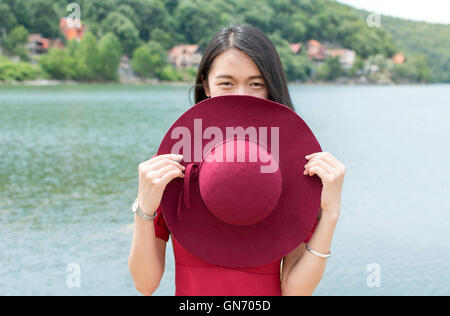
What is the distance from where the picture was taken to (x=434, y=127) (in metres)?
24.5

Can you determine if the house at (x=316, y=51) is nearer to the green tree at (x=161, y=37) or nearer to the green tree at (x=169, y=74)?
the green tree at (x=161, y=37)

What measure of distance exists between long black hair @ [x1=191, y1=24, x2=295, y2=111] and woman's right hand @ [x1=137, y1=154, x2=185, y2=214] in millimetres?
394

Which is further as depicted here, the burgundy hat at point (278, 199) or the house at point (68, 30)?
the house at point (68, 30)

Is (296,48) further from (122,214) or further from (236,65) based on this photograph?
(236,65)

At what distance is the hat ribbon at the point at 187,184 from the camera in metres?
1.31

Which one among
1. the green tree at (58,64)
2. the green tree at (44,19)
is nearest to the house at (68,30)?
the green tree at (44,19)

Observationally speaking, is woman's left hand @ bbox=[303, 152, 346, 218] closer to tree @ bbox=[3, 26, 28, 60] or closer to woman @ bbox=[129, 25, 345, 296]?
woman @ bbox=[129, 25, 345, 296]

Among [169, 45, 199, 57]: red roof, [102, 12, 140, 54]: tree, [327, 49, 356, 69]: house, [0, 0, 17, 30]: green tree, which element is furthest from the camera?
[327, 49, 356, 69]: house

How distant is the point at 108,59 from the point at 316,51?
4519cm

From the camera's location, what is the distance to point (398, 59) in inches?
3812

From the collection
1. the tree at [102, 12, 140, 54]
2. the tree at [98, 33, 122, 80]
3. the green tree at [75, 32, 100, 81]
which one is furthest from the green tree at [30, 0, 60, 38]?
the green tree at [75, 32, 100, 81]

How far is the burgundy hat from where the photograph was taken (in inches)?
53.2

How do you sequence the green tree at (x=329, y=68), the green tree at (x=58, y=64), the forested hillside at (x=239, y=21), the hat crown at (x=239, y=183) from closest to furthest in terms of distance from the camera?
1. the hat crown at (x=239, y=183)
2. the green tree at (x=58, y=64)
3. the forested hillside at (x=239, y=21)
4. the green tree at (x=329, y=68)

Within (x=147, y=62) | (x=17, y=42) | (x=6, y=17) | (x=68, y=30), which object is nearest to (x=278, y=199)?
(x=17, y=42)
